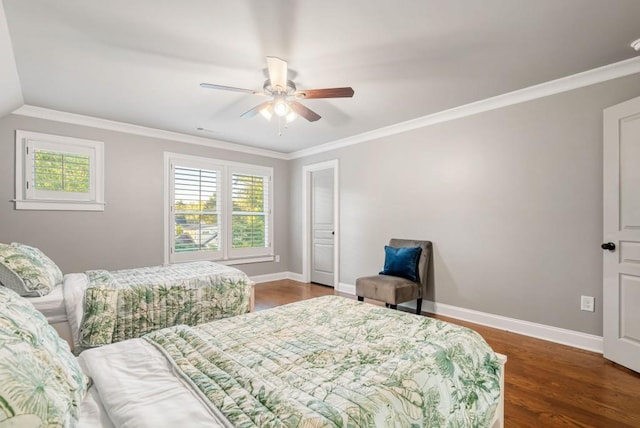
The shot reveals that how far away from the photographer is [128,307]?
2531 mm

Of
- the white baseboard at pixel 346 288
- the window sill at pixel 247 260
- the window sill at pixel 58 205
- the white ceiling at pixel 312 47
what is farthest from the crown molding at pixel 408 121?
the white baseboard at pixel 346 288

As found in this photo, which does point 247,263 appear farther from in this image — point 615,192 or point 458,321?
point 615,192

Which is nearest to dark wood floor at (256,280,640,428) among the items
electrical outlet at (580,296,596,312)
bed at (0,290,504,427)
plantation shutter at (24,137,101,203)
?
electrical outlet at (580,296,596,312)

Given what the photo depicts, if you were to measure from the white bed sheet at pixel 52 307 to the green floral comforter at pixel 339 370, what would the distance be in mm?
1426

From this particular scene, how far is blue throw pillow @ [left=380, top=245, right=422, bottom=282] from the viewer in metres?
3.68

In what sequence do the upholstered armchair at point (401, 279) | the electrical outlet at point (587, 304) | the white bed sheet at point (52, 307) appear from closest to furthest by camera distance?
the white bed sheet at point (52, 307), the electrical outlet at point (587, 304), the upholstered armchair at point (401, 279)

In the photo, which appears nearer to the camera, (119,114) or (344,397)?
(344,397)

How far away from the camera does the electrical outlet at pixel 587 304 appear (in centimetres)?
272

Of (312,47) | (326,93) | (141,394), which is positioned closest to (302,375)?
(141,394)

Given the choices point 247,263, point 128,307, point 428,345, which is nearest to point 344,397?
point 428,345

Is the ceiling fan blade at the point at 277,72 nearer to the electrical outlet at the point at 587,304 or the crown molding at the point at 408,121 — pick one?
the crown molding at the point at 408,121

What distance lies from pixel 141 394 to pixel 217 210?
4.27 meters

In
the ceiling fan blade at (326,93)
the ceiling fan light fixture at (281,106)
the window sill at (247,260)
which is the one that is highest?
the ceiling fan blade at (326,93)

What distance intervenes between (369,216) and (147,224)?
127 inches
